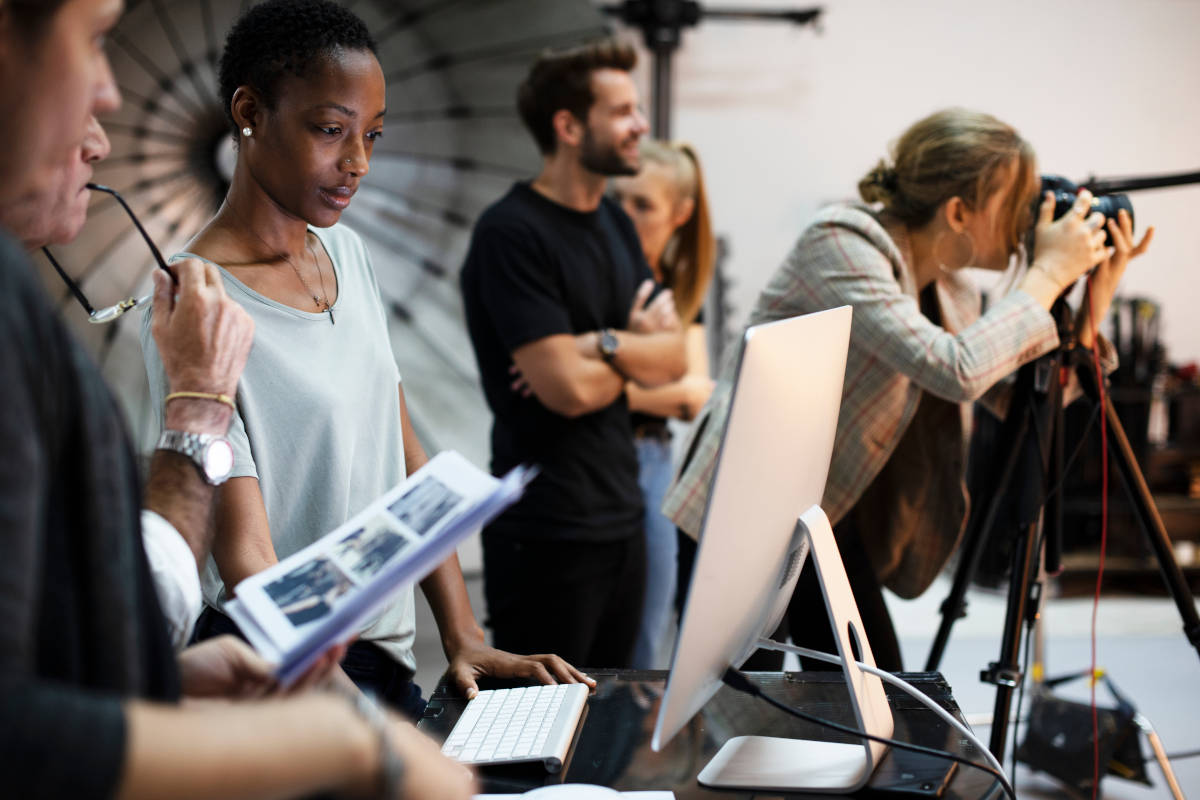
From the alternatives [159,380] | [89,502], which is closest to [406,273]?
[159,380]

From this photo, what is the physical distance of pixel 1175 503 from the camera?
3680 millimetres

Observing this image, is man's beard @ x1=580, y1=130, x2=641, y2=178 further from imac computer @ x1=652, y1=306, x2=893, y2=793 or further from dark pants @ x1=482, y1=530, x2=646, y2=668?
imac computer @ x1=652, y1=306, x2=893, y2=793

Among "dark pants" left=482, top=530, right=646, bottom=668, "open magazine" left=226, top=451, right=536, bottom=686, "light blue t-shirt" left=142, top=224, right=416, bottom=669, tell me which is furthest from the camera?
"dark pants" left=482, top=530, right=646, bottom=668

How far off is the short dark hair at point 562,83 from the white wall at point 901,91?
196cm

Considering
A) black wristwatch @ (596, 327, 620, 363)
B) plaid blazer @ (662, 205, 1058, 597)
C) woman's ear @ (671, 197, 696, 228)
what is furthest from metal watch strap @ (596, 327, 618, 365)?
woman's ear @ (671, 197, 696, 228)

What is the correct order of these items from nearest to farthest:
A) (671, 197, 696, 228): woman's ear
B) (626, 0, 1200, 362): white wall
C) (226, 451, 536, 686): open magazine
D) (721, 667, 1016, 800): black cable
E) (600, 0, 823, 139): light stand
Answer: (226, 451, 536, 686): open magazine < (721, 667, 1016, 800): black cable < (671, 197, 696, 228): woman's ear < (600, 0, 823, 139): light stand < (626, 0, 1200, 362): white wall

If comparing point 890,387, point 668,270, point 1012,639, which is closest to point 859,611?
point 1012,639

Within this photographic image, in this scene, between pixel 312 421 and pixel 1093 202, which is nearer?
pixel 312 421

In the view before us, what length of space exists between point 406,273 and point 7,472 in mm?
2693

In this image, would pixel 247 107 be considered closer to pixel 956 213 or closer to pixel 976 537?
pixel 956 213

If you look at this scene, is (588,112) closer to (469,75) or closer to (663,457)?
(663,457)

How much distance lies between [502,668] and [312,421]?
345 millimetres

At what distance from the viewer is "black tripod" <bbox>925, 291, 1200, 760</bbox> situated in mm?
1590

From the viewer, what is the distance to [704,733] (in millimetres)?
1017
